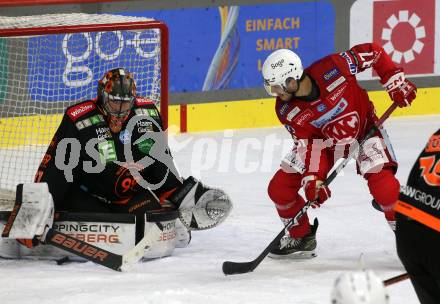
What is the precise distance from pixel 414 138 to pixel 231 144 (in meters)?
1.18

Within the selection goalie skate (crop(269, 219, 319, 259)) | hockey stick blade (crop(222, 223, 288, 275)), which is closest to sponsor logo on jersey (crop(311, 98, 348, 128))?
hockey stick blade (crop(222, 223, 288, 275))

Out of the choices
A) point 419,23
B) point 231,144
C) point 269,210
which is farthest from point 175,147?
point 419,23

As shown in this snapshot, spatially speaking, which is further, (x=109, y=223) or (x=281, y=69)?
(x=109, y=223)

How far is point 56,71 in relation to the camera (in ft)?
19.9

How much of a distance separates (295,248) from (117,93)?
3.40ft

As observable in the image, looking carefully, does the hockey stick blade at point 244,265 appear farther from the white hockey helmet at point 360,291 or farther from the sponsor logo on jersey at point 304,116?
the white hockey helmet at point 360,291

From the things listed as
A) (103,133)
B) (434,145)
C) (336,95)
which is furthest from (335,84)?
(434,145)

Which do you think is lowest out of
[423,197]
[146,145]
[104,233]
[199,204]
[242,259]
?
[242,259]

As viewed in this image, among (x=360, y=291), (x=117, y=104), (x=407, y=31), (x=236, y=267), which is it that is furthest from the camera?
(x=407, y=31)

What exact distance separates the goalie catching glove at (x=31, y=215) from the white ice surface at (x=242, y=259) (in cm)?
15

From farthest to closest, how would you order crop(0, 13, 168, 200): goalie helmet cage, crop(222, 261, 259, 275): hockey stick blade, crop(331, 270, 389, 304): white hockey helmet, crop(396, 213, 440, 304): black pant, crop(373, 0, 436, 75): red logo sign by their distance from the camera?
crop(373, 0, 436, 75): red logo sign
crop(0, 13, 168, 200): goalie helmet cage
crop(222, 261, 259, 275): hockey stick blade
crop(396, 213, 440, 304): black pant
crop(331, 270, 389, 304): white hockey helmet

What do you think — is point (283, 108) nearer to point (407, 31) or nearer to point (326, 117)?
point (326, 117)

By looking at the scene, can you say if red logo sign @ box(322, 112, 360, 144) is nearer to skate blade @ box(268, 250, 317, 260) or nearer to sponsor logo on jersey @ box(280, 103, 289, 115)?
sponsor logo on jersey @ box(280, 103, 289, 115)

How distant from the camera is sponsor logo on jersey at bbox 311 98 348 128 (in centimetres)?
477
